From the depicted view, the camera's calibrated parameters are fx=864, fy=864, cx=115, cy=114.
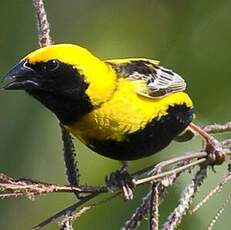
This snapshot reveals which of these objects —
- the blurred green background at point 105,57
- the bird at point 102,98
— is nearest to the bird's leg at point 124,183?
the bird at point 102,98

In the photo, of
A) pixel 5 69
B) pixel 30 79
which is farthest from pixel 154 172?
pixel 5 69

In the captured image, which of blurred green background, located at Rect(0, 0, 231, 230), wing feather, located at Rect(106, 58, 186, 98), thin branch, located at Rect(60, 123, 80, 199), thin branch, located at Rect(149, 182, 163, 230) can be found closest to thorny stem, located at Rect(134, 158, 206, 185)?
thin branch, located at Rect(149, 182, 163, 230)

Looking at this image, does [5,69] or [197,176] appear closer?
[197,176]

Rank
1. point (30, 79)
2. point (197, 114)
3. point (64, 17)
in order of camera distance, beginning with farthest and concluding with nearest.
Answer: point (64, 17) < point (197, 114) < point (30, 79)

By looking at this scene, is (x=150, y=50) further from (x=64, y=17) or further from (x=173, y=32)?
(x=64, y=17)

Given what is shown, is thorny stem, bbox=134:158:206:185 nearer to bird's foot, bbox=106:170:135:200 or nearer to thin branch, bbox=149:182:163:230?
thin branch, bbox=149:182:163:230

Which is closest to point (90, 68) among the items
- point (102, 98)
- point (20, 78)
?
point (102, 98)
